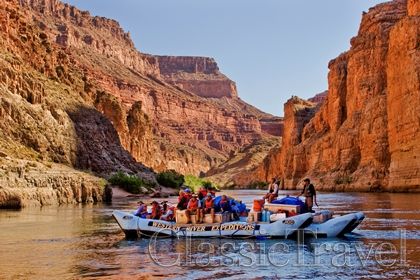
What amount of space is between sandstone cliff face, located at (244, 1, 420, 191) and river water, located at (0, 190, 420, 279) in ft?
129

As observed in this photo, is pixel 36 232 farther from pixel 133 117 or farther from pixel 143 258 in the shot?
pixel 133 117

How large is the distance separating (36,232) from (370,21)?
274 ft

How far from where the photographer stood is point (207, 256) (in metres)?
19.5

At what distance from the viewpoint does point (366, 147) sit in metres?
82.1

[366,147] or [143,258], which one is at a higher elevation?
[366,147]

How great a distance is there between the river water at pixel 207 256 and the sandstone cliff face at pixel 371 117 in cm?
3922

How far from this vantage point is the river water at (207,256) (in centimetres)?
1625

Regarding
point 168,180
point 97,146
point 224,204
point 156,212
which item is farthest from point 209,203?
point 168,180

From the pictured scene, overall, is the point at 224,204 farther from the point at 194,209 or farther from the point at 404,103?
the point at 404,103

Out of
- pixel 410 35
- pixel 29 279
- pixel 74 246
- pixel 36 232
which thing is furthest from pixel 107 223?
pixel 410 35

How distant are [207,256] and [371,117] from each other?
66889 mm

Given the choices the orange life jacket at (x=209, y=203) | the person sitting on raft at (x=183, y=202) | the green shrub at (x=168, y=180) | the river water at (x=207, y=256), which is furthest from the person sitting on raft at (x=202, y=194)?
the green shrub at (x=168, y=180)

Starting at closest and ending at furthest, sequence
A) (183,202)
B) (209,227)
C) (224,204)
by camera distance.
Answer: (209,227)
(224,204)
(183,202)

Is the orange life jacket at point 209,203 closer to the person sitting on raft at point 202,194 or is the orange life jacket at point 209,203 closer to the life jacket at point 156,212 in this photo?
the person sitting on raft at point 202,194
